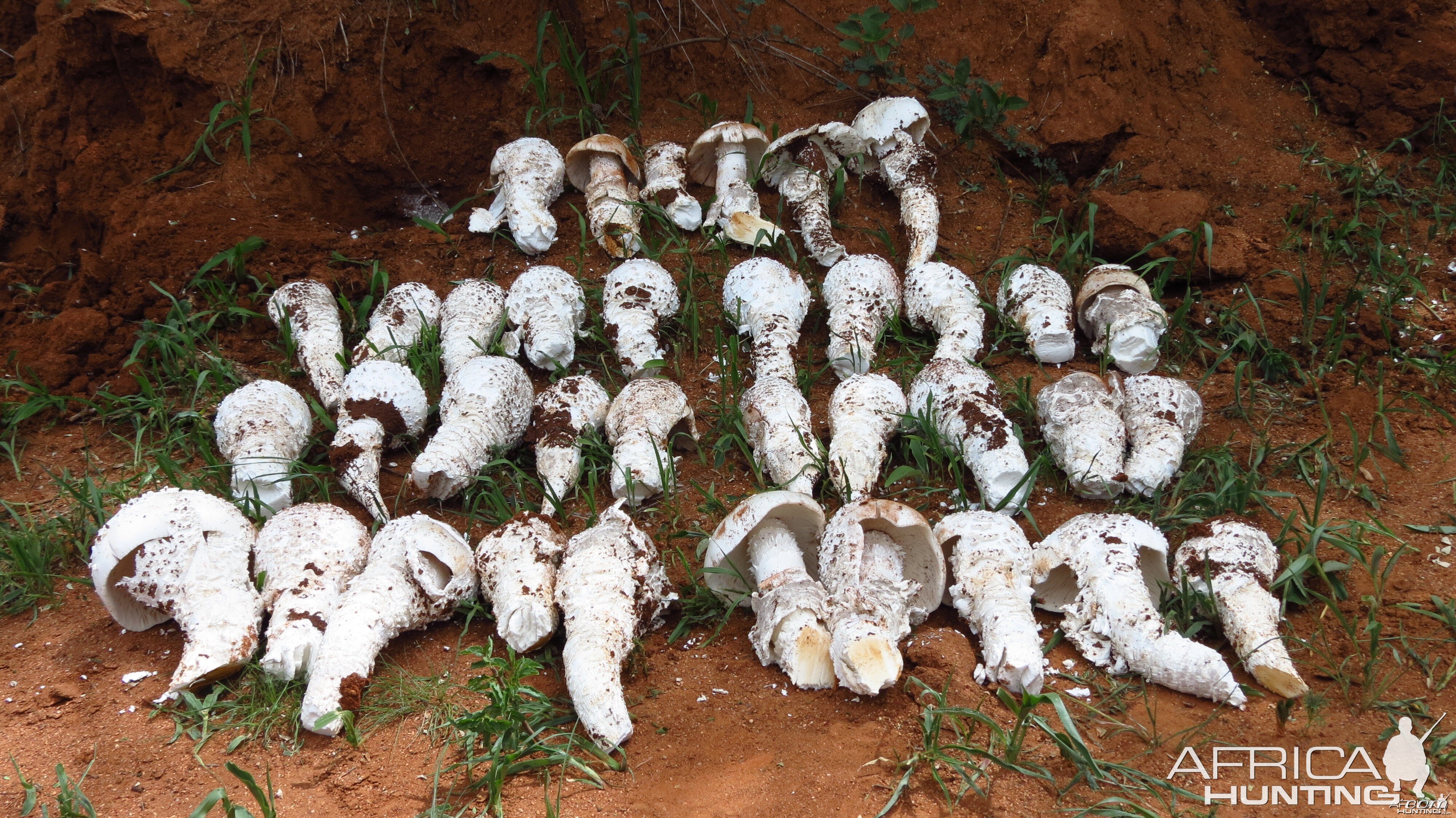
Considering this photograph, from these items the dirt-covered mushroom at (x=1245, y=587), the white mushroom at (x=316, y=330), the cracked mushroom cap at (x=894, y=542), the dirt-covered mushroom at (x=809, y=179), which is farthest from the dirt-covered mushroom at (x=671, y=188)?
the dirt-covered mushroom at (x=1245, y=587)

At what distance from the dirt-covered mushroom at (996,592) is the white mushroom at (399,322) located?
240 centimetres

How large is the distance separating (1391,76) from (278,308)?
570 cm

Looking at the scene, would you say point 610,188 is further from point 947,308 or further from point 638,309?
point 947,308

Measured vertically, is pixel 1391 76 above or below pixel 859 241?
above

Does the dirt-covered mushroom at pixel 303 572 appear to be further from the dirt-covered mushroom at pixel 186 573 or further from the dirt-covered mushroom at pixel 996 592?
the dirt-covered mushroom at pixel 996 592

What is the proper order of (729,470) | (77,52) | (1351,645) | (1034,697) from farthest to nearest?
(77,52)
(729,470)
(1351,645)
(1034,697)

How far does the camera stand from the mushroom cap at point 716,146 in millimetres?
5582

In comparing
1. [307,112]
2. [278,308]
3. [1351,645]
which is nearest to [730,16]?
[307,112]

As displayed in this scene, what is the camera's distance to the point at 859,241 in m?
5.57

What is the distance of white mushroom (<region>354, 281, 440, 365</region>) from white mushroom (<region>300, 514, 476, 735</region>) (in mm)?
1105

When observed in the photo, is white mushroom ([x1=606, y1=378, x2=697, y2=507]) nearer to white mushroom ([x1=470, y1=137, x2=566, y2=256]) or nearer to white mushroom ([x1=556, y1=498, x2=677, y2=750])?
white mushroom ([x1=556, y1=498, x2=677, y2=750])

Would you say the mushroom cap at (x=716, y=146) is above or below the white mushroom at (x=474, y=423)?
above

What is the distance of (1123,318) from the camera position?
4652 mm

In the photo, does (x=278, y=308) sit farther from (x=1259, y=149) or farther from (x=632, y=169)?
(x=1259, y=149)
